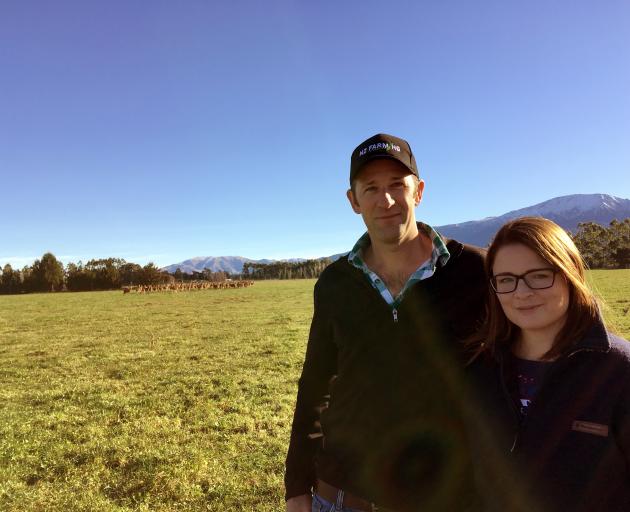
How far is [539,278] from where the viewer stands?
210 cm

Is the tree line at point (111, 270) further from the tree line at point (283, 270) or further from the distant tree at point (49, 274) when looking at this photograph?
the tree line at point (283, 270)

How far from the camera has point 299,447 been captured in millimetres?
2844

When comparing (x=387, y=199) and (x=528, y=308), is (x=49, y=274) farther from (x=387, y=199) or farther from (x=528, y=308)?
(x=528, y=308)

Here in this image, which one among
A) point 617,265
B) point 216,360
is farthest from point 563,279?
point 617,265

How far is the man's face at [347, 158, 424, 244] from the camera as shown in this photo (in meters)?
2.63

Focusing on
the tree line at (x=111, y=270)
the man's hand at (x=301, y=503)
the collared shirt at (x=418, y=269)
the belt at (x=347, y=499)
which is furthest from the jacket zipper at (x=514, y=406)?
the tree line at (x=111, y=270)

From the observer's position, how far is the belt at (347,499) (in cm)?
241

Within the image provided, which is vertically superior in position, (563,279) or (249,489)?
(563,279)

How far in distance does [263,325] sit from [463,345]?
20.7m

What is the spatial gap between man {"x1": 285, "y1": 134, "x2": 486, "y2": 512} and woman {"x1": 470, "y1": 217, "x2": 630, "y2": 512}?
0.73ft

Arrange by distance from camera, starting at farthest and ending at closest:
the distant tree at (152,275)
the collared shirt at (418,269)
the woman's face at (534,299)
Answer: the distant tree at (152,275), the collared shirt at (418,269), the woman's face at (534,299)

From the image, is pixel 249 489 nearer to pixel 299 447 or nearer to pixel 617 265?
pixel 299 447

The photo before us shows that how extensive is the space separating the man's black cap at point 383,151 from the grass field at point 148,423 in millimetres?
1425

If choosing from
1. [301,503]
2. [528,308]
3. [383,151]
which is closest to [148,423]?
[301,503]
